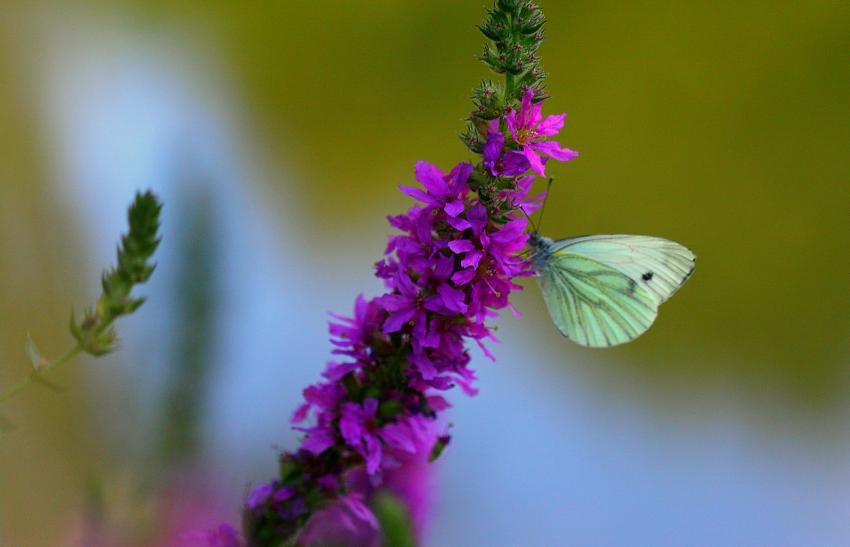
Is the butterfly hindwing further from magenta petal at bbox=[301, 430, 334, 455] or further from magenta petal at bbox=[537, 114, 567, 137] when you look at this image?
magenta petal at bbox=[301, 430, 334, 455]

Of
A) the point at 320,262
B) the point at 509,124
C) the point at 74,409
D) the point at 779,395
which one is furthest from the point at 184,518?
the point at 779,395

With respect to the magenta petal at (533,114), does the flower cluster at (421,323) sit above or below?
below

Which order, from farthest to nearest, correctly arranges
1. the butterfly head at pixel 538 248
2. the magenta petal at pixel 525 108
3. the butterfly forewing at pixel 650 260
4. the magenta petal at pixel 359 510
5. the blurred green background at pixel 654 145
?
1. the blurred green background at pixel 654 145
2. the butterfly forewing at pixel 650 260
3. the butterfly head at pixel 538 248
4. the magenta petal at pixel 525 108
5. the magenta petal at pixel 359 510

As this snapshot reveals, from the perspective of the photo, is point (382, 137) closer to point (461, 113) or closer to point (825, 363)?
point (461, 113)

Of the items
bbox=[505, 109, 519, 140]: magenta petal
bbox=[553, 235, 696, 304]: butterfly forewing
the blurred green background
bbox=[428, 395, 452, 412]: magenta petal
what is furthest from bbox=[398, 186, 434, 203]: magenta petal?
the blurred green background

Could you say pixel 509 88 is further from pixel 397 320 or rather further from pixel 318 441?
pixel 318 441

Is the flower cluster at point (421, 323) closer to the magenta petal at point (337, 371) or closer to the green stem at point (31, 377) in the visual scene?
the magenta petal at point (337, 371)

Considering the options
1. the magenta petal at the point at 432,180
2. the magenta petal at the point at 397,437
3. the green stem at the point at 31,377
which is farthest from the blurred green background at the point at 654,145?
the green stem at the point at 31,377
